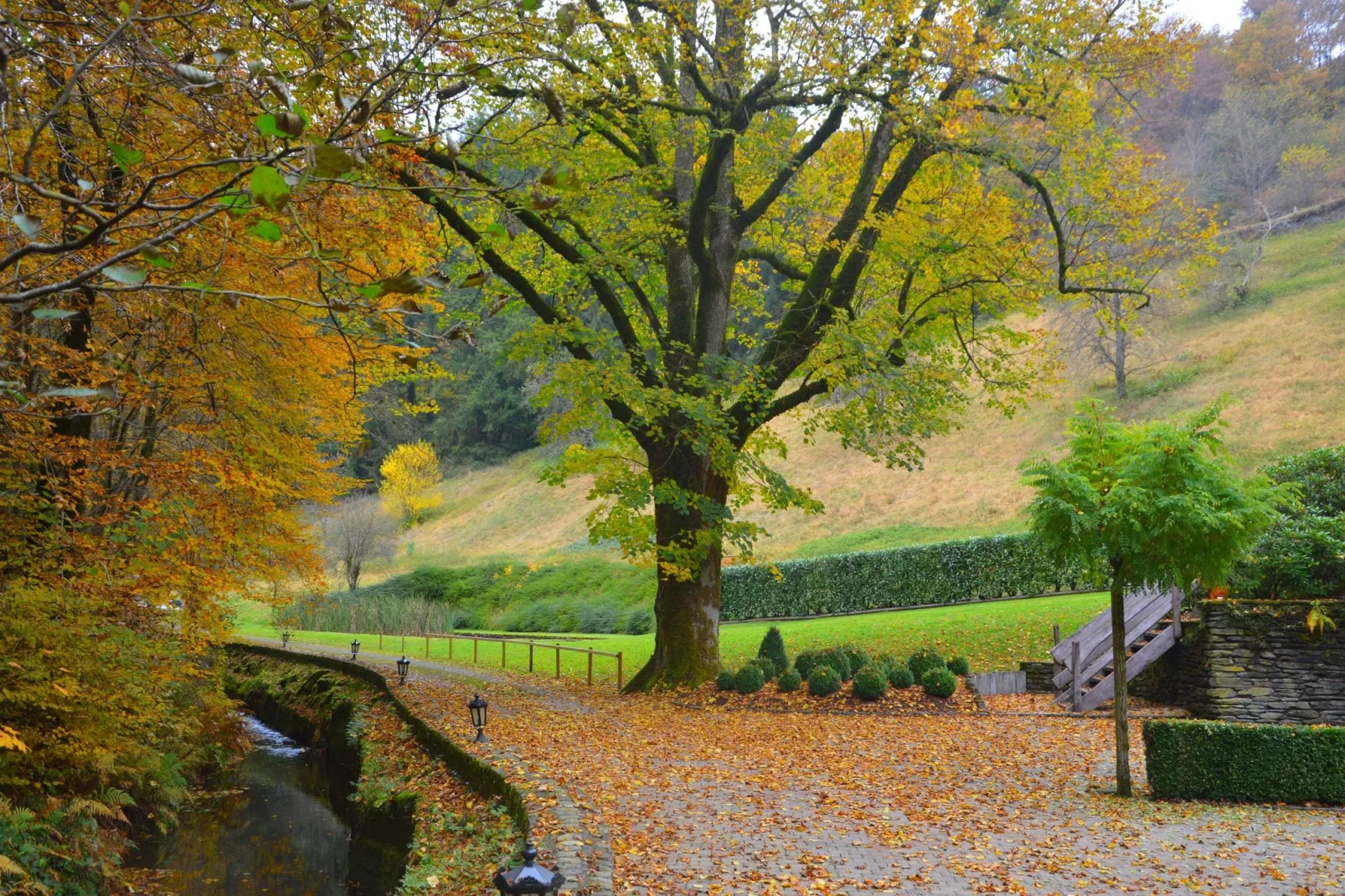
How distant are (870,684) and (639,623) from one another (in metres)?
17.3

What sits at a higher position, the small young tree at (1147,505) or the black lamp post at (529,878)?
the small young tree at (1147,505)

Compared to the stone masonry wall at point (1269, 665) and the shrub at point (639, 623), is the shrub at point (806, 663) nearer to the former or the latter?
Result: the stone masonry wall at point (1269, 665)

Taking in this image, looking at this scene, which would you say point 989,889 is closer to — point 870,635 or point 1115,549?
point 1115,549

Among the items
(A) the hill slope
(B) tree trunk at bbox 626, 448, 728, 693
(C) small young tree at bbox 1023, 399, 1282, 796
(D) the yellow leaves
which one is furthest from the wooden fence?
(A) the hill slope

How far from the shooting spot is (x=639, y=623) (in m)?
30.9

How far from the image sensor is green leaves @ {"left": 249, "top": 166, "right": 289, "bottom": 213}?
2.30 m

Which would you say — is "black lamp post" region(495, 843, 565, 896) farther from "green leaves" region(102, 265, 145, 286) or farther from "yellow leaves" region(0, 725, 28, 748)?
"yellow leaves" region(0, 725, 28, 748)

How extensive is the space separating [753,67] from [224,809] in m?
12.2

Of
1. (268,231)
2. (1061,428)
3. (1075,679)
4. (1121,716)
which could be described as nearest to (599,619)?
(1075,679)

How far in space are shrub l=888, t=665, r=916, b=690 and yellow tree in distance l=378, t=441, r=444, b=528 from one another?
3461 centimetres

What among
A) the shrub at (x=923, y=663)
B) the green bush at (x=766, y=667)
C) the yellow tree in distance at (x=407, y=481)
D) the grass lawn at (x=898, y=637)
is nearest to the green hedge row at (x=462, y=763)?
the grass lawn at (x=898, y=637)

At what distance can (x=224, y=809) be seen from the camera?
484 inches

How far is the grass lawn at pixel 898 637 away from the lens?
1773 centimetres

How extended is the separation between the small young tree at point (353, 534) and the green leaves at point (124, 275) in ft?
130
